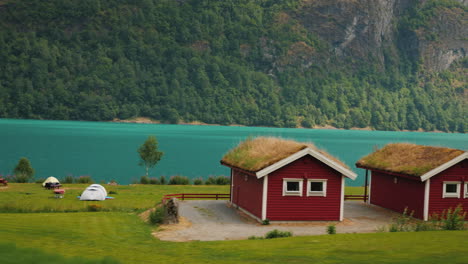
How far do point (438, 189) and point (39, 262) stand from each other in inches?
967

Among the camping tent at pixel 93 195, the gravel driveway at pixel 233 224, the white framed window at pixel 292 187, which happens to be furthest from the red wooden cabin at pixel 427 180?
the camping tent at pixel 93 195

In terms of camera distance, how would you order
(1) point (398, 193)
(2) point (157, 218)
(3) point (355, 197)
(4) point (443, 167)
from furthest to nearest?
(3) point (355, 197) < (1) point (398, 193) < (4) point (443, 167) < (2) point (157, 218)

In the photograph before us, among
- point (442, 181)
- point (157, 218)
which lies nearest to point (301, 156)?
point (157, 218)

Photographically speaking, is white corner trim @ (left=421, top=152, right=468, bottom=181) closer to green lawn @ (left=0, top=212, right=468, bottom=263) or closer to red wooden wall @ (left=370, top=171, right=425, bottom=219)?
red wooden wall @ (left=370, top=171, right=425, bottom=219)

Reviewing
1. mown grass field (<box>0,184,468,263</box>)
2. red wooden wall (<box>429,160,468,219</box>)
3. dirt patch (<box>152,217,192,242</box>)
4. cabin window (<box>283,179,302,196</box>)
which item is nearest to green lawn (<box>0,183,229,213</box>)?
dirt patch (<box>152,217,192,242</box>)

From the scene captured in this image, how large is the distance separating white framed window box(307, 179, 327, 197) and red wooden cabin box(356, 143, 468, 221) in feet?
16.5

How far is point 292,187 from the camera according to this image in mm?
28250

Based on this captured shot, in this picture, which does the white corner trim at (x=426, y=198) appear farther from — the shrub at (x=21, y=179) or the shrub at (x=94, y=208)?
the shrub at (x=21, y=179)

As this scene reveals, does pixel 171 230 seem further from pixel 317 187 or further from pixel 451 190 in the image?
pixel 451 190

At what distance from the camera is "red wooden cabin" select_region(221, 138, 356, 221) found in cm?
2780

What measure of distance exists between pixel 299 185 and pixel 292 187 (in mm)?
378

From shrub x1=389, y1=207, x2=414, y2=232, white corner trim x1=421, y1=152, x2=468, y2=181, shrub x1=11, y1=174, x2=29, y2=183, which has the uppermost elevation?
white corner trim x1=421, y1=152, x2=468, y2=181

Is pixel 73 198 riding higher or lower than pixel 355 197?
lower

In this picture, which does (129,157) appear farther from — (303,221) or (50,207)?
(303,221)
